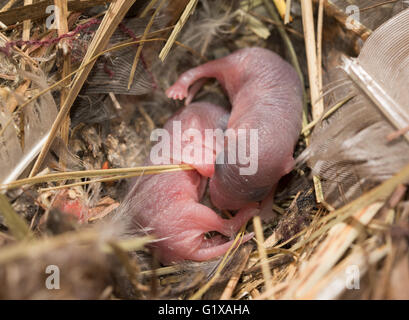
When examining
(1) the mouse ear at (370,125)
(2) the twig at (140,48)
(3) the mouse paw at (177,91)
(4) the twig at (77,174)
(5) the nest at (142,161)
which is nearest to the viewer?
(5) the nest at (142,161)

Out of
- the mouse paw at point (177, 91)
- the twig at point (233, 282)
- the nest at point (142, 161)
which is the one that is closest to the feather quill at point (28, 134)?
the nest at point (142, 161)

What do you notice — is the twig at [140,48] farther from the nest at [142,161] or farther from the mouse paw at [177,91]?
the mouse paw at [177,91]

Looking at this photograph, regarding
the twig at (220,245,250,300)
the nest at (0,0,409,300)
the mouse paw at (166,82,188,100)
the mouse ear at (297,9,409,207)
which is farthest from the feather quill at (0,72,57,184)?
the mouse ear at (297,9,409,207)

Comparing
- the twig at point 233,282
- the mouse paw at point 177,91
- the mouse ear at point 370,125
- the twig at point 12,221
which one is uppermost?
the mouse paw at point 177,91

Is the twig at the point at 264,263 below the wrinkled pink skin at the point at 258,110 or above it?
below

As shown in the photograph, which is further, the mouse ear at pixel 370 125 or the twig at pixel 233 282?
the twig at pixel 233 282

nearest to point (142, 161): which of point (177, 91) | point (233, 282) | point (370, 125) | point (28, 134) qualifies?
point (177, 91)
